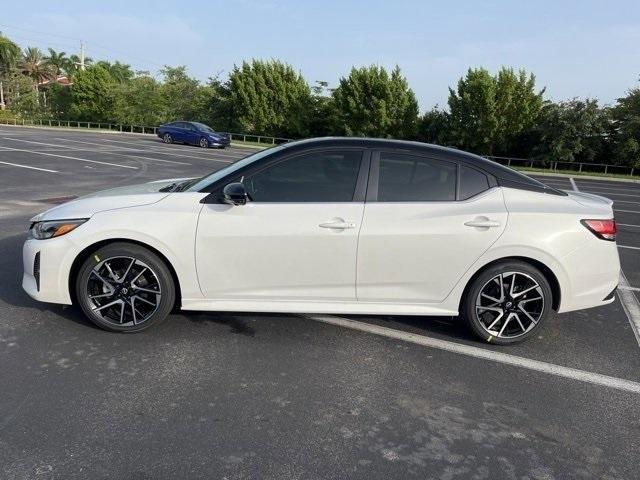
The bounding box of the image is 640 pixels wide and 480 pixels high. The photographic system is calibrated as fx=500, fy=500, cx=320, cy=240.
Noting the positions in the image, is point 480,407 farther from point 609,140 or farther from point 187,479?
point 609,140

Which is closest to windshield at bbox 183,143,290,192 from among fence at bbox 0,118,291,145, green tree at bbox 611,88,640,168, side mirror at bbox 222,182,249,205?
side mirror at bbox 222,182,249,205

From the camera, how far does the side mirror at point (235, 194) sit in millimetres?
3629

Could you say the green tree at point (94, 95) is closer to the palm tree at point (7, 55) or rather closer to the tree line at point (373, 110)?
the tree line at point (373, 110)

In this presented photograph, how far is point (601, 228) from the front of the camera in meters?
3.88

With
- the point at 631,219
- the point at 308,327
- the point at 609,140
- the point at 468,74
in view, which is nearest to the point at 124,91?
the point at 468,74

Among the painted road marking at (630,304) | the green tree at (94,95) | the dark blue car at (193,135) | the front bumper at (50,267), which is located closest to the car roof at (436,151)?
the painted road marking at (630,304)

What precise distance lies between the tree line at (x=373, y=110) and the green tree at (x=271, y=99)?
0.28 feet

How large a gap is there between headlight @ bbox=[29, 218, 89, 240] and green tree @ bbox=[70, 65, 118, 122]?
53041mm

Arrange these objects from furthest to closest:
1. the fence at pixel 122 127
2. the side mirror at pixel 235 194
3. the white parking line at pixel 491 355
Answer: the fence at pixel 122 127 → the side mirror at pixel 235 194 → the white parking line at pixel 491 355

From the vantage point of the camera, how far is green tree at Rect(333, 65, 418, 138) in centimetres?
3716

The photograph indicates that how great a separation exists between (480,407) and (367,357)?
88cm

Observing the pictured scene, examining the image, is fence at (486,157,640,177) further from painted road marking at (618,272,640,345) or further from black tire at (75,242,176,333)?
black tire at (75,242,176,333)

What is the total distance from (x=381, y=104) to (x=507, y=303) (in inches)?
1367

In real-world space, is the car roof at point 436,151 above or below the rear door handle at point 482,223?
above
